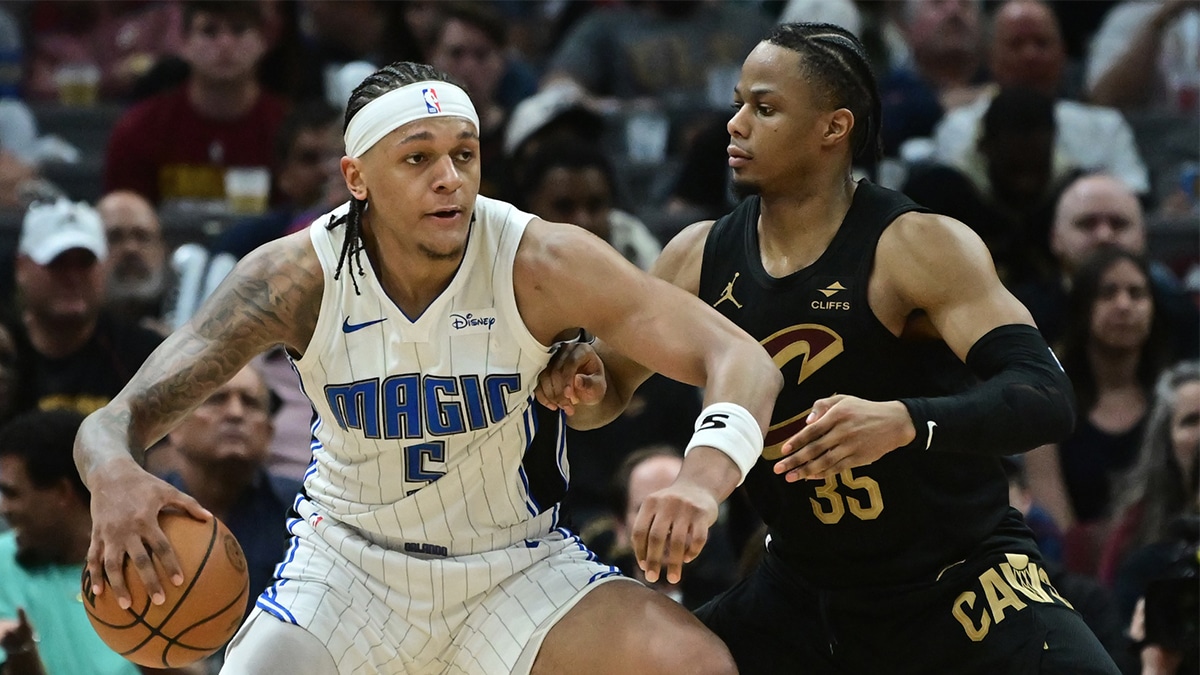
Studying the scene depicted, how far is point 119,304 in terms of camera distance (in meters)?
8.77

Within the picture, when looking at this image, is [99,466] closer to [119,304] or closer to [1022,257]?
[119,304]

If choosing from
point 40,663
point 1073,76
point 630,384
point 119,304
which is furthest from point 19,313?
point 1073,76

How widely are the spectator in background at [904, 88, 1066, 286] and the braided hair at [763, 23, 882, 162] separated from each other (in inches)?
141

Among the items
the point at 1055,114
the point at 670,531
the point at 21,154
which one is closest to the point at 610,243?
the point at 1055,114

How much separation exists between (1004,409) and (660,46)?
676cm

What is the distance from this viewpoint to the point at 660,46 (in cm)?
1077

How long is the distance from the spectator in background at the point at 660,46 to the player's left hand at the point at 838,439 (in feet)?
22.2

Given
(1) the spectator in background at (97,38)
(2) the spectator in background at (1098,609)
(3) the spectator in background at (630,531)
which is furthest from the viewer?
(1) the spectator in background at (97,38)

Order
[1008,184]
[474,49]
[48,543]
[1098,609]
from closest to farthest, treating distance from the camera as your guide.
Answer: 1. [1098,609]
2. [48,543]
3. [1008,184]
4. [474,49]

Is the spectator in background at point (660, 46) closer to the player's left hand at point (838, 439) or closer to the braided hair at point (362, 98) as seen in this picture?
the braided hair at point (362, 98)

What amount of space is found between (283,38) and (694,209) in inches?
121

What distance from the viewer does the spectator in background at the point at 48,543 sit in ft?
21.1

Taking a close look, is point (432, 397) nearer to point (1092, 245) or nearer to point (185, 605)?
point (185, 605)

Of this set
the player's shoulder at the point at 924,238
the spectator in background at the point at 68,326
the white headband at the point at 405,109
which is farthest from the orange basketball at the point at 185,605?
the spectator in background at the point at 68,326
